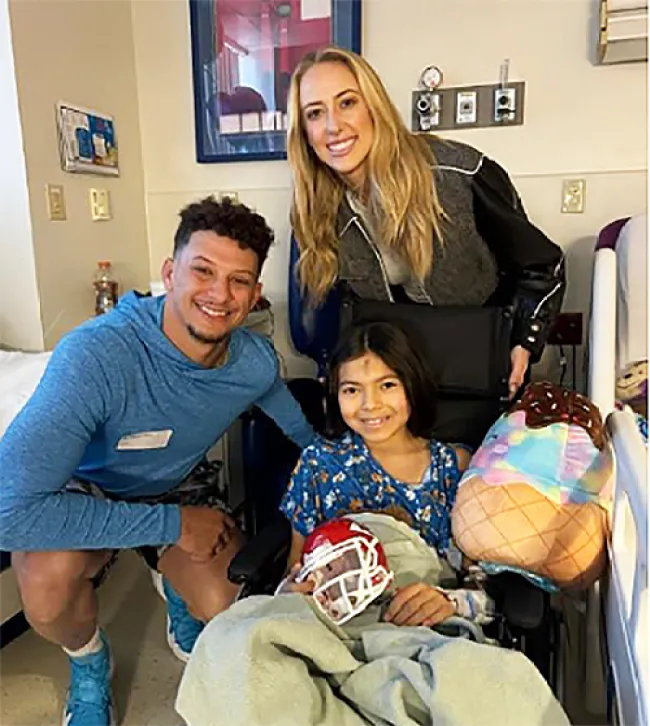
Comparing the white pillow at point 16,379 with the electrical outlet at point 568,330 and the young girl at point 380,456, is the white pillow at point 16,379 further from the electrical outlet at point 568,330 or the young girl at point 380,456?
the electrical outlet at point 568,330

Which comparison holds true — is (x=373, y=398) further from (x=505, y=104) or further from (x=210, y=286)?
(x=505, y=104)

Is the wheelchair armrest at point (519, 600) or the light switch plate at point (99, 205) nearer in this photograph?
the wheelchair armrest at point (519, 600)

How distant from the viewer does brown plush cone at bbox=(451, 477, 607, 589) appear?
1125mm

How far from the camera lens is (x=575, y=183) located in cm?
215

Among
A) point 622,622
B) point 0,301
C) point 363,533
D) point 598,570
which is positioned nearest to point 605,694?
point 598,570

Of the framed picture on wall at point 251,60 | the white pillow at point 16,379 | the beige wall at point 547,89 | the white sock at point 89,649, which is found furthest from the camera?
the framed picture on wall at point 251,60

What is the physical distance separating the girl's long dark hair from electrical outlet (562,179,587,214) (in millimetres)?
986

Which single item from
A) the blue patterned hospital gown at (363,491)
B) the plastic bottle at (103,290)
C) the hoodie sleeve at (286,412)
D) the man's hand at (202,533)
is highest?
the plastic bottle at (103,290)

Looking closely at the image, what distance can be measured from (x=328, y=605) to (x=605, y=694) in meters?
0.69

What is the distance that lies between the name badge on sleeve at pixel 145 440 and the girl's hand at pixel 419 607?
0.59 m

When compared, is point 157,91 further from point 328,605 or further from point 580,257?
point 328,605

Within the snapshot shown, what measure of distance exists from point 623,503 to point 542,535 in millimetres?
136

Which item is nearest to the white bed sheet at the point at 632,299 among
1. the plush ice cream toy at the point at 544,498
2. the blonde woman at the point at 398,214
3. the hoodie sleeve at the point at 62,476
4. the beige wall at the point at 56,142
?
the blonde woman at the point at 398,214

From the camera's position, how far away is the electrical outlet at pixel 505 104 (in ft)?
7.00
